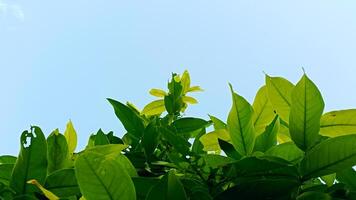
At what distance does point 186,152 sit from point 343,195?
0.30 meters

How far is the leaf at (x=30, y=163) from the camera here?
0.85m

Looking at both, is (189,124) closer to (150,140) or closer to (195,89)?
(150,140)

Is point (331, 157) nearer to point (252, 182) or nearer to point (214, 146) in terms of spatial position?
point (252, 182)

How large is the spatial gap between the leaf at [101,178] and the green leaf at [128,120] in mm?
521

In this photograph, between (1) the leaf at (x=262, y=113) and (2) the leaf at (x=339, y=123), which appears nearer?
(2) the leaf at (x=339, y=123)

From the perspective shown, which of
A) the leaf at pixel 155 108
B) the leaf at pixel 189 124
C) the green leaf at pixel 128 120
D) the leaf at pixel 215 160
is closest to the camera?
the leaf at pixel 215 160

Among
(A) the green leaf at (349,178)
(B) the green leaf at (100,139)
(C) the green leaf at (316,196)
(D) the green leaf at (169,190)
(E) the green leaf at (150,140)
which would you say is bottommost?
(A) the green leaf at (349,178)

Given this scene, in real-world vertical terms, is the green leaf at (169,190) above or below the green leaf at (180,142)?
below

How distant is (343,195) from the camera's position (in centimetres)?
84

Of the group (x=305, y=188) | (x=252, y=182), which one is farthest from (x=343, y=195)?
(x=252, y=182)

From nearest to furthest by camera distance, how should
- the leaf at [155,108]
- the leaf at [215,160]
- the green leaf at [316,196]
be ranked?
the green leaf at [316,196], the leaf at [215,160], the leaf at [155,108]

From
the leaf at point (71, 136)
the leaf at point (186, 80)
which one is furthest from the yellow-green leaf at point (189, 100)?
the leaf at point (71, 136)

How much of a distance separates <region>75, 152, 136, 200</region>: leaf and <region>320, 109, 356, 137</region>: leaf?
0.46m

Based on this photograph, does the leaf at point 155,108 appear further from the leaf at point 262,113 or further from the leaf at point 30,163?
the leaf at point 30,163
